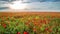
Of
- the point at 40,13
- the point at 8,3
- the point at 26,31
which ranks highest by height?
the point at 8,3

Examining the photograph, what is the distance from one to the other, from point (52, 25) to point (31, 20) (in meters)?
0.20

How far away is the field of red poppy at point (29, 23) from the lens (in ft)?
4.63

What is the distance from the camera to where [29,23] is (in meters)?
1.46

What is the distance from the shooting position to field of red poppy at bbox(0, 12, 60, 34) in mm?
1411

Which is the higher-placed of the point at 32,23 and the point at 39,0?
the point at 39,0

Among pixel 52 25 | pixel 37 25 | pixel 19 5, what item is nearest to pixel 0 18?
pixel 19 5

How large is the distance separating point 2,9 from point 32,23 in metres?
0.33

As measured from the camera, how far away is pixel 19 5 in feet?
5.04

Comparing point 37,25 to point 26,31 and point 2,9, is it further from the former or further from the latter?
point 2,9

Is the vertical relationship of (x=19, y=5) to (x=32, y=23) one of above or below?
above

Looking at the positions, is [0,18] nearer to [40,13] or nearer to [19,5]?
[19,5]

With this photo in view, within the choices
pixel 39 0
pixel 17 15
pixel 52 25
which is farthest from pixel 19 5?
pixel 52 25

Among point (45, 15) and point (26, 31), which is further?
point (45, 15)

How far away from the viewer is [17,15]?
1532 mm
